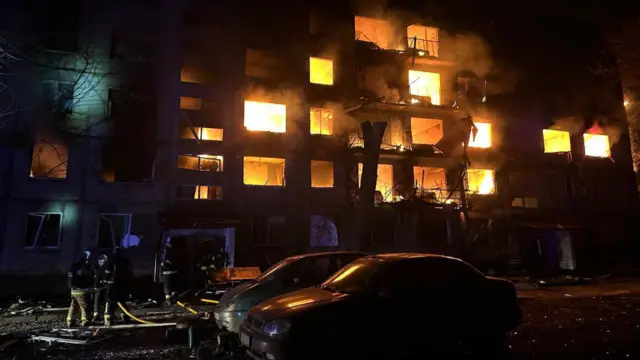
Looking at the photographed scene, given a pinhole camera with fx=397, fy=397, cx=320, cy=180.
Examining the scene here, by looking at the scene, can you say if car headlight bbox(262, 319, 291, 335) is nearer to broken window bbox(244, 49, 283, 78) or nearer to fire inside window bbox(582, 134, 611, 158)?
broken window bbox(244, 49, 283, 78)

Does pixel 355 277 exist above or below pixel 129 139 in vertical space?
below

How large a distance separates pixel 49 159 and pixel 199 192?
249 inches

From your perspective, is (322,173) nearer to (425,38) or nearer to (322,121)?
(322,121)

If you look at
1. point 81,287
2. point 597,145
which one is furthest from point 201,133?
point 597,145

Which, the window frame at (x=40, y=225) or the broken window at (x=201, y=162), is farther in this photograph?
the broken window at (x=201, y=162)

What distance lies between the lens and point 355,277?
605 centimetres

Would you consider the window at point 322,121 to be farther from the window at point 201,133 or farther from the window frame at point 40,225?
the window frame at point 40,225

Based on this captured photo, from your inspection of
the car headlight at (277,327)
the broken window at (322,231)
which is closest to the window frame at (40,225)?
the broken window at (322,231)

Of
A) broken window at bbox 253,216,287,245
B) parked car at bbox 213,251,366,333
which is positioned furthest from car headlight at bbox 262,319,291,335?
broken window at bbox 253,216,287,245

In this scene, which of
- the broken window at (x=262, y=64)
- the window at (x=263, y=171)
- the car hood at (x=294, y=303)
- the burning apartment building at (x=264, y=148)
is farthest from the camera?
the broken window at (x=262, y=64)

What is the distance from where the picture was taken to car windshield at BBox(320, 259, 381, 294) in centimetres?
570

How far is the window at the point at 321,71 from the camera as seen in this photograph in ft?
71.1

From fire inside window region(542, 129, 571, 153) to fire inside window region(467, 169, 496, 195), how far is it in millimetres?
4591

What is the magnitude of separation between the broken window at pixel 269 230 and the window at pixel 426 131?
389 inches
